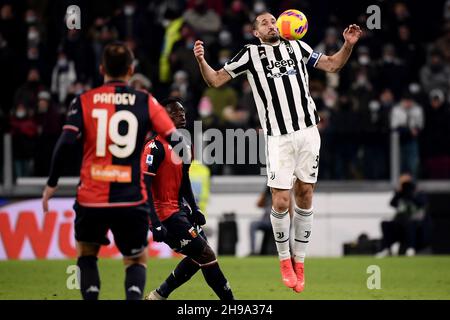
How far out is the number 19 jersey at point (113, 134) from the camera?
859 centimetres

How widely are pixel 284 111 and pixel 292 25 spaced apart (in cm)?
87

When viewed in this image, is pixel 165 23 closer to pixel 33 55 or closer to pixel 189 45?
pixel 189 45

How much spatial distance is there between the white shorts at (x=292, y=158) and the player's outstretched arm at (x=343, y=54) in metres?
0.65

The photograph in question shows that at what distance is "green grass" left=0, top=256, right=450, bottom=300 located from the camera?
12.4 metres

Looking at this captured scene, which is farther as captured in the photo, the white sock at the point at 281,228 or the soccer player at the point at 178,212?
the white sock at the point at 281,228

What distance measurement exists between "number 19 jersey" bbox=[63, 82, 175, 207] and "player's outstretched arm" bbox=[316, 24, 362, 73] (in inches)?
126

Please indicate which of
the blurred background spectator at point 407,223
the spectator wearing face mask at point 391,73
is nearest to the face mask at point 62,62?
the spectator wearing face mask at point 391,73

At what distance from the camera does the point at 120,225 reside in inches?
343

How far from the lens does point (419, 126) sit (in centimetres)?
1948

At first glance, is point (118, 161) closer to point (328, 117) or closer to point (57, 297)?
point (57, 297)

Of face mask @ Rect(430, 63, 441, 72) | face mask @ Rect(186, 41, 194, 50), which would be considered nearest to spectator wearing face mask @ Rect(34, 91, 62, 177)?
face mask @ Rect(186, 41, 194, 50)

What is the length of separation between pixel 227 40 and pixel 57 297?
1008cm

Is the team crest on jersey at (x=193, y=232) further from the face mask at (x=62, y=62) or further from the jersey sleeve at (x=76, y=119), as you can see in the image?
the face mask at (x=62, y=62)
